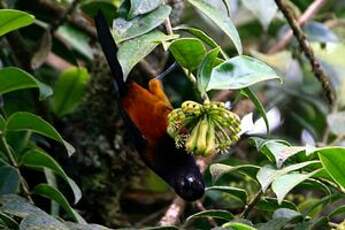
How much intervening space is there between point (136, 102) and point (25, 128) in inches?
14.6

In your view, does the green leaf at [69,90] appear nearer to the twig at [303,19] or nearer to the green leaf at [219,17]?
the twig at [303,19]

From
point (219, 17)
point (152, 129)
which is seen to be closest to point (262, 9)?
point (152, 129)

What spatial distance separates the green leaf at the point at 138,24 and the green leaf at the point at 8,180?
1.03ft

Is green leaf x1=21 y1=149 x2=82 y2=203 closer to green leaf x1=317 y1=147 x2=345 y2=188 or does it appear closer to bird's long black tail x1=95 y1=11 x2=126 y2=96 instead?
bird's long black tail x1=95 y1=11 x2=126 y2=96

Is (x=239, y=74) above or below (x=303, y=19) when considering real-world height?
above

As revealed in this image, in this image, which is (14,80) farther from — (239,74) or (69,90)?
(69,90)

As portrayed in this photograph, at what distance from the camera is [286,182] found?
0.91m

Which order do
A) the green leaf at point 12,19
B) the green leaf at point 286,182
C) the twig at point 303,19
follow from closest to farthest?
the green leaf at point 286,182 < the green leaf at point 12,19 < the twig at point 303,19

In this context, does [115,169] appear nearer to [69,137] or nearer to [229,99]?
[69,137]

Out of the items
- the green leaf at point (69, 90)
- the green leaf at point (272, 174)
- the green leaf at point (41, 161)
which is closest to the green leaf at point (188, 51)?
the green leaf at point (272, 174)

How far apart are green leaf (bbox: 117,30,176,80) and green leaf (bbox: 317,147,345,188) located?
0.24 meters

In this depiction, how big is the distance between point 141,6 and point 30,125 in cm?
27

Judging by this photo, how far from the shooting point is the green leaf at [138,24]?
1.00 m

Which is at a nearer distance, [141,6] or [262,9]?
[141,6]
